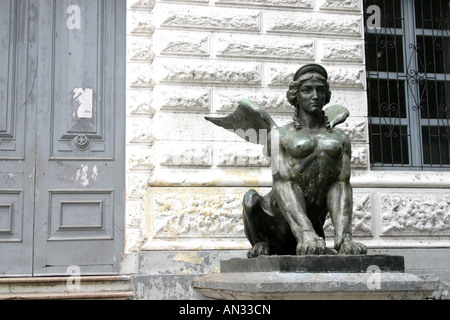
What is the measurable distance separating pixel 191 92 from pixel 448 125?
3.47 m

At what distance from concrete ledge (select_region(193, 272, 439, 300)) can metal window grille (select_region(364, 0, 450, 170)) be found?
380 cm

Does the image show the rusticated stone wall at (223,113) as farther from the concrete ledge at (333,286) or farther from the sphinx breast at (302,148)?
the concrete ledge at (333,286)

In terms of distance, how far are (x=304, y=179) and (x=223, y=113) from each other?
2709mm

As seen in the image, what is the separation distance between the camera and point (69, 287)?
23.0 ft

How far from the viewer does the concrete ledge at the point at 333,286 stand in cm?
427

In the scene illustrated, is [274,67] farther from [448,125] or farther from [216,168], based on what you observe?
[448,125]

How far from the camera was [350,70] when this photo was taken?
7.94 metres

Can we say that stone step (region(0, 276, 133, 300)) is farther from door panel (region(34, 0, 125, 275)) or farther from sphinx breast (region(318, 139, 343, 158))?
sphinx breast (region(318, 139, 343, 158))

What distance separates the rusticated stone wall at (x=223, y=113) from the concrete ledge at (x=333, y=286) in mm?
2822

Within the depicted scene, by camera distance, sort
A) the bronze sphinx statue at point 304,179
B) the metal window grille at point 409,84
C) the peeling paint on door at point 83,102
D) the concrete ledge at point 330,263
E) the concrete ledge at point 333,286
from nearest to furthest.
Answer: the concrete ledge at point 333,286 < the concrete ledge at point 330,263 < the bronze sphinx statue at point 304,179 < the peeling paint on door at point 83,102 < the metal window grille at point 409,84

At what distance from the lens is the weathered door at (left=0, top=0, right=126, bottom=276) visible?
7.56 metres

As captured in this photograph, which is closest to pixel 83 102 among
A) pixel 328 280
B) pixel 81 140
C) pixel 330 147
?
pixel 81 140

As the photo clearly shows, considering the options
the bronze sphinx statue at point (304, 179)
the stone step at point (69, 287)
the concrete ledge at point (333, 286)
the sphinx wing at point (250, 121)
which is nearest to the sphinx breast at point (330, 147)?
the bronze sphinx statue at point (304, 179)

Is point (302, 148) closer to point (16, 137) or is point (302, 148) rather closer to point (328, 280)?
point (328, 280)
